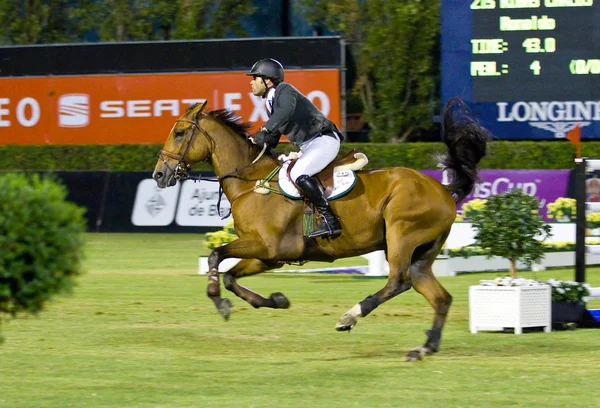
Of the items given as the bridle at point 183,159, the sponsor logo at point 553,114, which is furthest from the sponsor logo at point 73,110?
the bridle at point 183,159

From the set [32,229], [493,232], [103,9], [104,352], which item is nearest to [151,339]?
[104,352]

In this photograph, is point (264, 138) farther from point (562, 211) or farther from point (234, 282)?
point (562, 211)

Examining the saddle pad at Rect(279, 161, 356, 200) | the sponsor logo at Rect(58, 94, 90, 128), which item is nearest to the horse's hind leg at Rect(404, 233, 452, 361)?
the saddle pad at Rect(279, 161, 356, 200)

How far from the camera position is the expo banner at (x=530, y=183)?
66.5 feet

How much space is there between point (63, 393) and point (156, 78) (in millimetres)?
17950

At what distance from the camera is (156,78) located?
24.6m

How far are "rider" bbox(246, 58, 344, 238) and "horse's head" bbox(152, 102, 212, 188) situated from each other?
572 millimetres

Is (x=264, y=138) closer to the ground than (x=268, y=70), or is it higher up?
closer to the ground

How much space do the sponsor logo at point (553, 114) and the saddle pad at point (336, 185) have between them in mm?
11655

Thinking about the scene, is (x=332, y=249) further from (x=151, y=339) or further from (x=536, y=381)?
(x=536, y=381)

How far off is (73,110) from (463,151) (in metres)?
17.0

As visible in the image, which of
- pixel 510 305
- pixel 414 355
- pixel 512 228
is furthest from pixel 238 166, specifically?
pixel 510 305

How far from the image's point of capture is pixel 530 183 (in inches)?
804

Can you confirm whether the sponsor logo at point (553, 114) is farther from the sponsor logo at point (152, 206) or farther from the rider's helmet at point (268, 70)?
the rider's helmet at point (268, 70)
